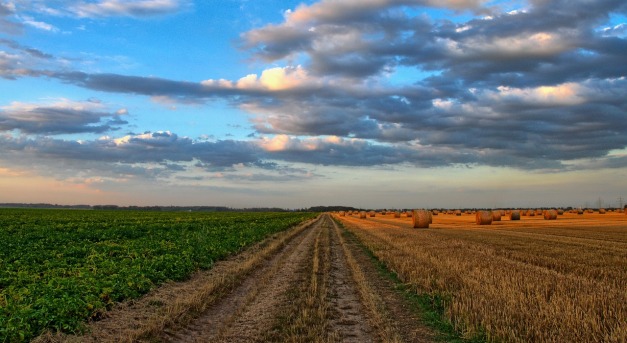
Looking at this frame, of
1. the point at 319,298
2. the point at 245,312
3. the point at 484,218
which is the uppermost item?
the point at 484,218

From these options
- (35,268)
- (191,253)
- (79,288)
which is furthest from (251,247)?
(79,288)

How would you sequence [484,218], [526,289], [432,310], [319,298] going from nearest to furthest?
[432,310] < [526,289] < [319,298] < [484,218]

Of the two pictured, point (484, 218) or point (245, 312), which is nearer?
point (245, 312)

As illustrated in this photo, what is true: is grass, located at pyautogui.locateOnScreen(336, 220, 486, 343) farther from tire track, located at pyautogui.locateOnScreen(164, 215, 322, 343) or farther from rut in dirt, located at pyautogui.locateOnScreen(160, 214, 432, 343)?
tire track, located at pyautogui.locateOnScreen(164, 215, 322, 343)

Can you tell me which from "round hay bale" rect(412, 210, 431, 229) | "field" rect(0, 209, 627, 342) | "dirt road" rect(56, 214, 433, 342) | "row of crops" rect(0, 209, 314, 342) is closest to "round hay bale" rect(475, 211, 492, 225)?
"round hay bale" rect(412, 210, 431, 229)

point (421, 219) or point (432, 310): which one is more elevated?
point (421, 219)

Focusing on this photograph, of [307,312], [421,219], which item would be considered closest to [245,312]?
[307,312]

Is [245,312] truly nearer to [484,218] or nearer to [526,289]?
[526,289]

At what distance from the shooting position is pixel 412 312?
1075cm

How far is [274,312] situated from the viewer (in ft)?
35.2

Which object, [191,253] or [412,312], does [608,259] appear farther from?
[191,253]

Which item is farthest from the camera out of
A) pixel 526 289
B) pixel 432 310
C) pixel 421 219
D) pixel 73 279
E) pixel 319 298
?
pixel 421 219

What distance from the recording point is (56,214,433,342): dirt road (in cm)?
895

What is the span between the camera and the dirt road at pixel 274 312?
29.4 feet
